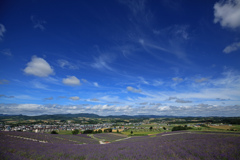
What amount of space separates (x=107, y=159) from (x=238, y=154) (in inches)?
290

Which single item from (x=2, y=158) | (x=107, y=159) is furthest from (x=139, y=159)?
(x=2, y=158)

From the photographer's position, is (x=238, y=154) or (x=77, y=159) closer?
(x=238, y=154)

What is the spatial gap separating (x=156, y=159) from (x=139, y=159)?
3.02 feet

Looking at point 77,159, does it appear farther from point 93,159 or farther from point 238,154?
point 238,154

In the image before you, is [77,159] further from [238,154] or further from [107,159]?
[238,154]

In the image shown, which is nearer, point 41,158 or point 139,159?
point 139,159

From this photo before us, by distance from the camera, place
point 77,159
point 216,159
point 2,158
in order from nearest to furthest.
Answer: point 2,158 < point 216,159 < point 77,159

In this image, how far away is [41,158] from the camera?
23.0 ft

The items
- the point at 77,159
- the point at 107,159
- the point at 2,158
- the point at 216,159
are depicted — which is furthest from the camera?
the point at 77,159

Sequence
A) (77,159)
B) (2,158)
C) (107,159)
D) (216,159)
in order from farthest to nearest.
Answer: (77,159)
(107,159)
(216,159)
(2,158)

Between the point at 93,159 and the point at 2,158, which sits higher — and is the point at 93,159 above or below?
below

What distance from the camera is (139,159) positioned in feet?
20.9

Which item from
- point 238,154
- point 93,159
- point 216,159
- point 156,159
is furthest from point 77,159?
point 238,154

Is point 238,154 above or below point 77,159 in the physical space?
above
